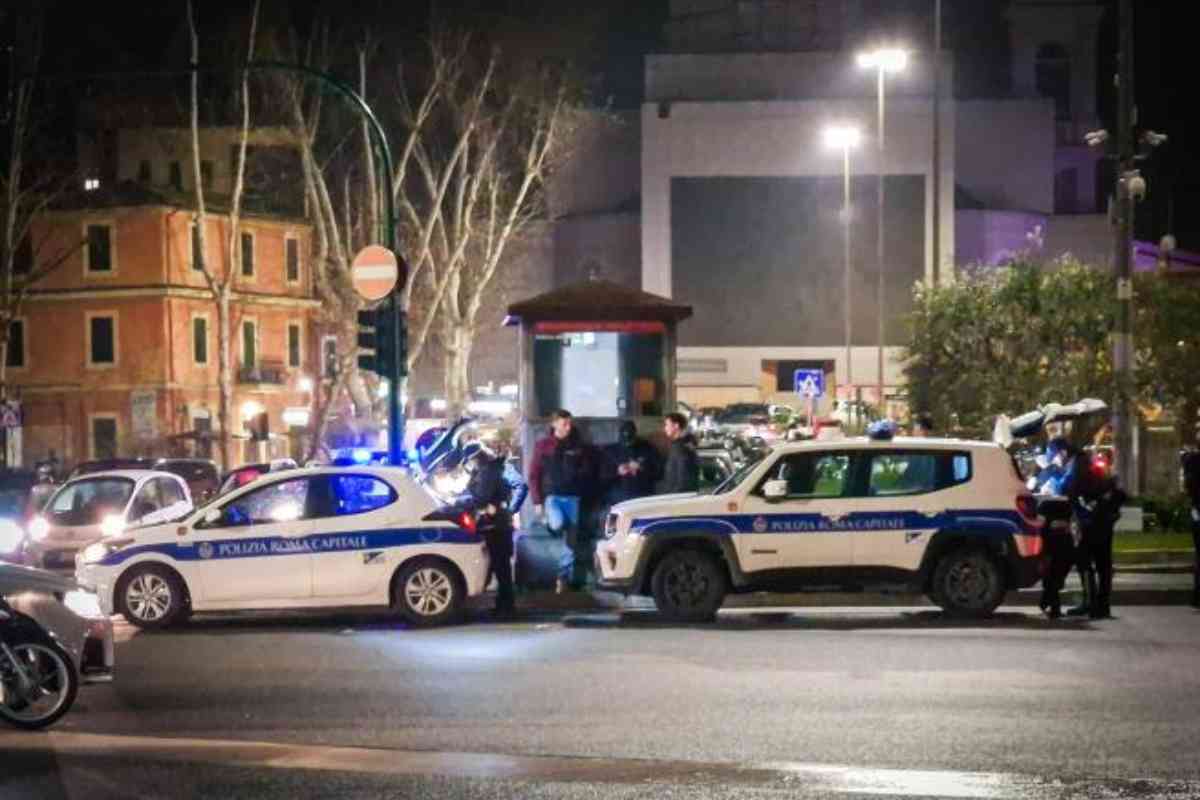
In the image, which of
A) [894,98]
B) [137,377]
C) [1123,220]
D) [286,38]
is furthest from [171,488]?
[894,98]

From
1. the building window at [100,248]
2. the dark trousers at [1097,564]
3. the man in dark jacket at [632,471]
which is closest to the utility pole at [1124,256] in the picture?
the man in dark jacket at [632,471]

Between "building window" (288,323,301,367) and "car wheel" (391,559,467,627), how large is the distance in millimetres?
51903

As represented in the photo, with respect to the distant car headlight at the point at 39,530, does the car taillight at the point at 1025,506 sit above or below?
above

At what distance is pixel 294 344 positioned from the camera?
6894cm

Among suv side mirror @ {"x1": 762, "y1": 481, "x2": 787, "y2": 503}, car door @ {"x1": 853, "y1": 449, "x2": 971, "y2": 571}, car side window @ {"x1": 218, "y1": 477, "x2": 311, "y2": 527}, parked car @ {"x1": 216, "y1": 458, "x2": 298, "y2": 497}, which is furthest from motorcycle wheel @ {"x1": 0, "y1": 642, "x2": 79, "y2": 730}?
parked car @ {"x1": 216, "y1": 458, "x2": 298, "y2": 497}

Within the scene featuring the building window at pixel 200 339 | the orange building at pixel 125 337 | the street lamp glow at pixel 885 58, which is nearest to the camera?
the street lamp glow at pixel 885 58

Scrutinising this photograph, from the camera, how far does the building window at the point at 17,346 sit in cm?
6328

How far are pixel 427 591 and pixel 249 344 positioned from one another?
5038 cm

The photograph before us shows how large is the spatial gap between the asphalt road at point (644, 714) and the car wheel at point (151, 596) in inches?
13.3

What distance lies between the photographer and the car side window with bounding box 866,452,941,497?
17000 millimetres

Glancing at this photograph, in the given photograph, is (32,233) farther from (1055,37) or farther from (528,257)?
(1055,37)

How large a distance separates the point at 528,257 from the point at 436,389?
7.74 metres

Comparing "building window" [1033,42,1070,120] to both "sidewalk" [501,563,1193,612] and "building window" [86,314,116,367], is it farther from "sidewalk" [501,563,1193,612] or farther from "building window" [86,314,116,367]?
"sidewalk" [501,563,1193,612]

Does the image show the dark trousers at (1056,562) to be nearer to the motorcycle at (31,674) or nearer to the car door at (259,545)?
the car door at (259,545)
